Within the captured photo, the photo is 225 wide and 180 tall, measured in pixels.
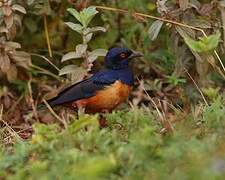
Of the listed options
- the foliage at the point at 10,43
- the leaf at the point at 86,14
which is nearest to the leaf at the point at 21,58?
the foliage at the point at 10,43

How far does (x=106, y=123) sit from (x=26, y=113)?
176 cm

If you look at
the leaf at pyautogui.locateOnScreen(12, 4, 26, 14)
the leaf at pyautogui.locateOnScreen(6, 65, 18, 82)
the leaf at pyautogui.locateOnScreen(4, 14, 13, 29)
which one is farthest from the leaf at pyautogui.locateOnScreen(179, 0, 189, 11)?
the leaf at pyautogui.locateOnScreen(6, 65, 18, 82)

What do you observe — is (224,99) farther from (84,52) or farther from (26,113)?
(26,113)

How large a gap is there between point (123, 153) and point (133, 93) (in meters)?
2.59

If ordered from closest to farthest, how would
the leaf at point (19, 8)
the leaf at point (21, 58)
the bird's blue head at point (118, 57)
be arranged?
the leaf at point (19, 8)
the bird's blue head at point (118, 57)
the leaf at point (21, 58)

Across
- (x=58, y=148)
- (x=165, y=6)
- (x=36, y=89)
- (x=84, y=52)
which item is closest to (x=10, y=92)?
(x=36, y=89)

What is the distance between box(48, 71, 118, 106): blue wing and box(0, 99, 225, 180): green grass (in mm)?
1391

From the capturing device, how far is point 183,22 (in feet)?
19.9

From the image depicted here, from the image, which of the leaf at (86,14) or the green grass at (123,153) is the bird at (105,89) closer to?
the leaf at (86,14)

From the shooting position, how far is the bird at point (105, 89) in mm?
5891

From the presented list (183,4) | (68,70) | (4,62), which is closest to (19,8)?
(4,62)

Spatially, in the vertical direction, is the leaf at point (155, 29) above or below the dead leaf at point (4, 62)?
above

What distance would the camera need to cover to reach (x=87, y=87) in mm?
5961

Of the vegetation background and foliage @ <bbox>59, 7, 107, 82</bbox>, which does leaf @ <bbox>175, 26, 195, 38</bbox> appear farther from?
foliage @ <bbox>59, 7, 107, 82</bbox>
